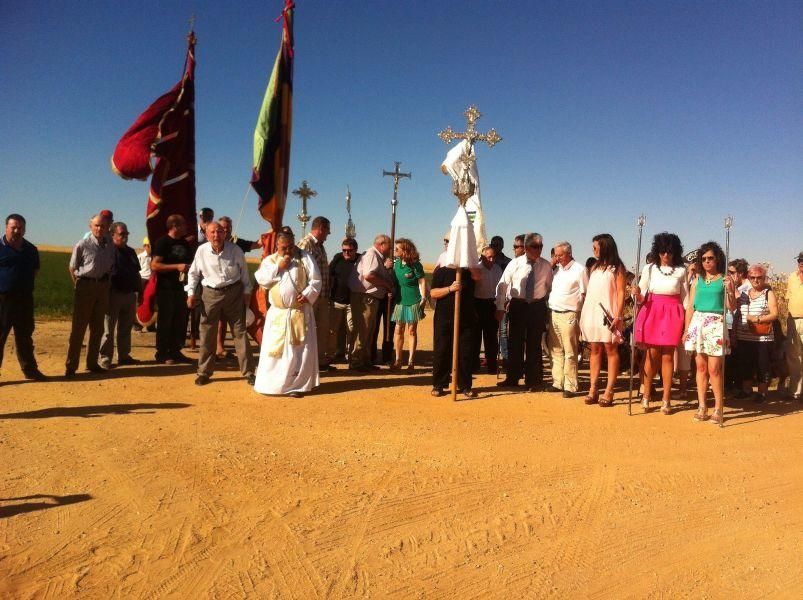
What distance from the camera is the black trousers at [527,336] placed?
8.24 meters

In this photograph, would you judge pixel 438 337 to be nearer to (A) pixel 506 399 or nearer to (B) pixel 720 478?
(A) pixel 506 399

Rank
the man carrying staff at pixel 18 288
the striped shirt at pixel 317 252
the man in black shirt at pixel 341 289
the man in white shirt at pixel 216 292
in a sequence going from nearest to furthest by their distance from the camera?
the man carrying staff at pixel 18 288 → the man in white shirt at pixel 216 292 → the striped shirt at pixel 317 252 → the man in black shirt at pixel 341 289

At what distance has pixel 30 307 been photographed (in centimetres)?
774

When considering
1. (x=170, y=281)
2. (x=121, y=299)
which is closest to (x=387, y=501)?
(x=170, y=281)

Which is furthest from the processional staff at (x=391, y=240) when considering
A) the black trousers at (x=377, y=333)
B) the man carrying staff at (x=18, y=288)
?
the man carrying staff at (x=18, y=288)

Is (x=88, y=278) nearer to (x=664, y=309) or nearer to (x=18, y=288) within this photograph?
(x=18, y=288)

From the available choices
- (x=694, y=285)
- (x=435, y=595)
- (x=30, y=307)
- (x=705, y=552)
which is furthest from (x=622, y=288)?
(x=30, y=307)

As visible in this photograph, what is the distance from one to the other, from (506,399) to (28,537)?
5422mm

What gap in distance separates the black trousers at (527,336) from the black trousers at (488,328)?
421 millimetres

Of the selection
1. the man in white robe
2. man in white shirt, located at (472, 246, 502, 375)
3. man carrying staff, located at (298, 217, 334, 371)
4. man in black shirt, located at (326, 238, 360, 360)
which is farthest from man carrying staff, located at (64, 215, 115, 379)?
man in white shirt, located at (472, 246, 502, 375)

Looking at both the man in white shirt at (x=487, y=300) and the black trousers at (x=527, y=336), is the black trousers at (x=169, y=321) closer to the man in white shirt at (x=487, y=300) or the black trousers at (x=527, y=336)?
the man in white shirt at (x=487, y=300)

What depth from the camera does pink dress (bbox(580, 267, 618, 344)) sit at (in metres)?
7.13

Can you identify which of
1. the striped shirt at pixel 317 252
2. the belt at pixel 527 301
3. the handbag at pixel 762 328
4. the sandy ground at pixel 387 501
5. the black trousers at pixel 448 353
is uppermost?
the striped shirt at pixel 317 252

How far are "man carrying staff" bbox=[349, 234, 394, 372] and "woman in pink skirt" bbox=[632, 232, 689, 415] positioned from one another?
146 inches
